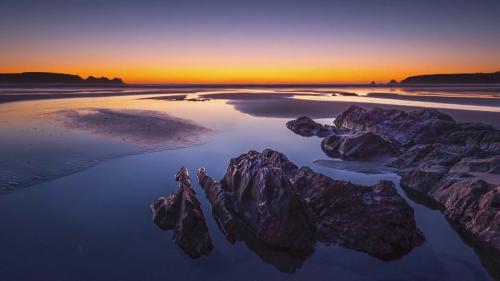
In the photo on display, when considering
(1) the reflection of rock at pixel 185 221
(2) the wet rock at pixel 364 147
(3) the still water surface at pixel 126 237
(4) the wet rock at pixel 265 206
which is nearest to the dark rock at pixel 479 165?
(3) the still water surface at pixel 126 237

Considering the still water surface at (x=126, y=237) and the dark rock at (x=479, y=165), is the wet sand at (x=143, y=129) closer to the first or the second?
the still water surface at (x=126, y=237)

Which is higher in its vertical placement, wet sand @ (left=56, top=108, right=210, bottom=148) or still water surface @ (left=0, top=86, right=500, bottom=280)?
wet sand @ (left=56, top=108, right=210, bottom=148)

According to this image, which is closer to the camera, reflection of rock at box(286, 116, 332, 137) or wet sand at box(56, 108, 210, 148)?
wet sand at box(56, 108, 210, 148)

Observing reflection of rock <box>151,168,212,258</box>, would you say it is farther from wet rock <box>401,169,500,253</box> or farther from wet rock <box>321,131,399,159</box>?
wet rock <box>321,131,399,159</box>

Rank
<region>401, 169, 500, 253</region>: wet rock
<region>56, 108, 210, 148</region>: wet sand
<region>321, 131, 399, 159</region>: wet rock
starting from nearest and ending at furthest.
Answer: <region>401, 169, 500, 253</region>: wet rock, <region>321, 131, 399, 159</region>: wet rock, <region>56, 108, 210, 148</region>: wet sand

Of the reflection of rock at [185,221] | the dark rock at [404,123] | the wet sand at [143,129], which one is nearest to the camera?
the reflection of rock at [185,221]

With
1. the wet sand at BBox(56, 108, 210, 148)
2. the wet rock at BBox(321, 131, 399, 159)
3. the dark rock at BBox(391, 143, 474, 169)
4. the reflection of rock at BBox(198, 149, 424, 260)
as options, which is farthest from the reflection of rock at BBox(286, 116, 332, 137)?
the reflection of rock at BBox(198, 149, 424, 260)
